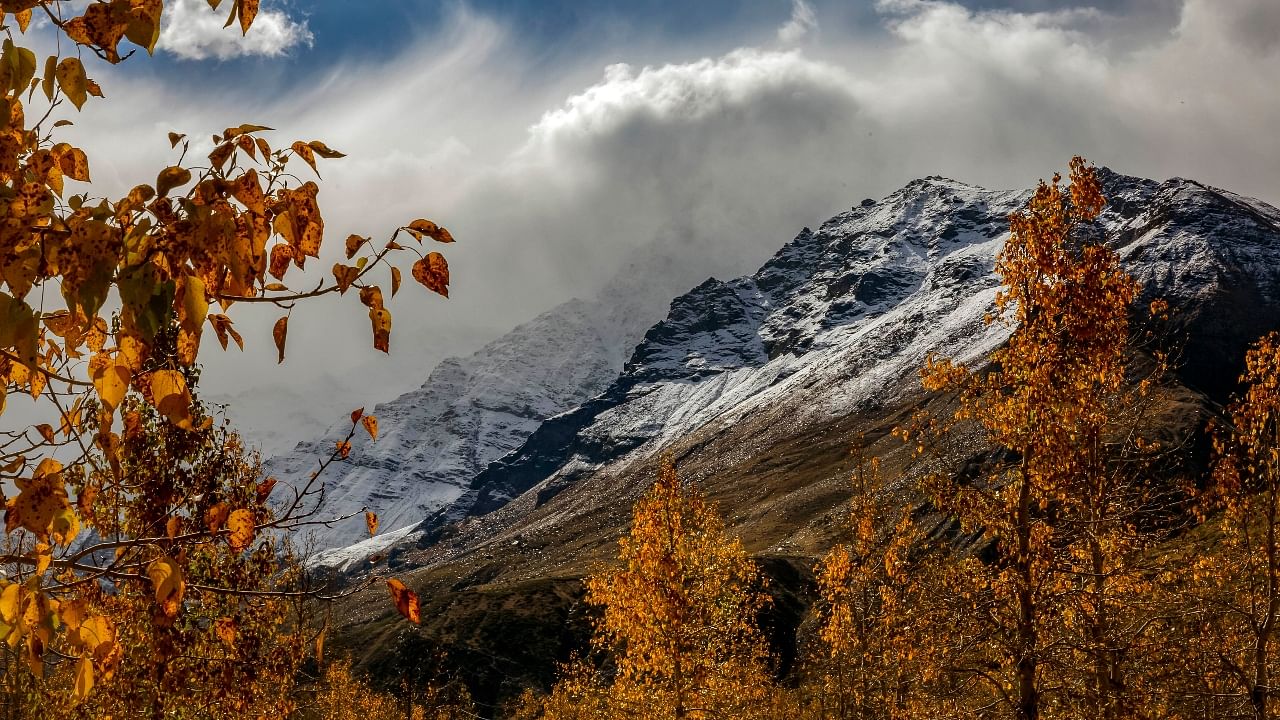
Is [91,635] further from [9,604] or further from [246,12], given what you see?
[246,12]

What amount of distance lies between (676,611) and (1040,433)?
10.4m

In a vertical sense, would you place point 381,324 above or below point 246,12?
below

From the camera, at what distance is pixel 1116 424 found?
39.8 feet

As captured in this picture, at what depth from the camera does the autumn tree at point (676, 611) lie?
754 inches

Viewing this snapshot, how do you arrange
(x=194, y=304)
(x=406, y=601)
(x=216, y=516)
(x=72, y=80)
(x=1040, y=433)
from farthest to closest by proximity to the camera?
1. (x=1040, y=433)
2. (x=216, y=516)
3. (x=406, y=601)
4. (x=72, y=80)
5. (x=194, y=304)

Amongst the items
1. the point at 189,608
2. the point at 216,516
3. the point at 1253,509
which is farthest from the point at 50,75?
the point at 1253,509

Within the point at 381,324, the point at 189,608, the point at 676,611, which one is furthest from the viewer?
the point at 676,611

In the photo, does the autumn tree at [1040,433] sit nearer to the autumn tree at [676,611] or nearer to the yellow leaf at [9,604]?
the autumn tree at [676,611]

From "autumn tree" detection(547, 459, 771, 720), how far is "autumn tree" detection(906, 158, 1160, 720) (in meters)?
8.22

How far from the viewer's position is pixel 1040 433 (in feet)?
37.1

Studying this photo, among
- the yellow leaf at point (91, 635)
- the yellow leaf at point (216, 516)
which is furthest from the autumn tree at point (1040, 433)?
the yellow leaf at point (91, 635)

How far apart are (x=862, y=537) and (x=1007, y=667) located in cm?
1003

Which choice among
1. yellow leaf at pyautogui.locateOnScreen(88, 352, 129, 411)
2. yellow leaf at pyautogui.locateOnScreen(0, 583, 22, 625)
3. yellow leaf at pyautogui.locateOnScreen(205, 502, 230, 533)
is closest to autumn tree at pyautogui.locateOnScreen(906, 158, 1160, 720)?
yellow leaf at pyautogui.locateOnScreen(205, 502, 230, 533)

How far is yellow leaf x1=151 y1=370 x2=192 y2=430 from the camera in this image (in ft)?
7.25
